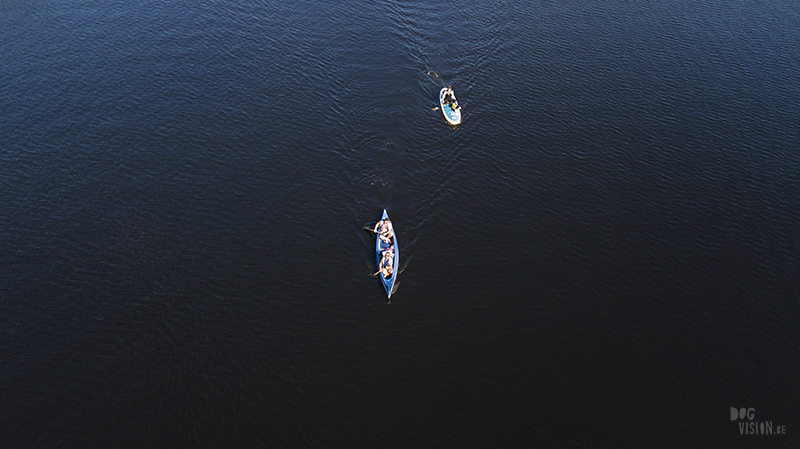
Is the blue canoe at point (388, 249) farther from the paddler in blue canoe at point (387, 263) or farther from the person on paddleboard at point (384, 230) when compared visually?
the person on paddleboard at point (384, 230)

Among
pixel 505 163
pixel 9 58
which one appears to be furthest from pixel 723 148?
pixel 9 58

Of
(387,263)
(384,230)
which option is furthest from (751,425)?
(384,230)

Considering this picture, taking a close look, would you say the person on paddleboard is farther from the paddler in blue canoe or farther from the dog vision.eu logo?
the dog vision.eu logo

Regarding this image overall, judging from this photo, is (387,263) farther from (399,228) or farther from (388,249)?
(399,228)

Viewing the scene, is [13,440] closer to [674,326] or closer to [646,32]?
[674,326]

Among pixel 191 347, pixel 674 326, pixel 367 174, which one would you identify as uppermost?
pixel 367 174

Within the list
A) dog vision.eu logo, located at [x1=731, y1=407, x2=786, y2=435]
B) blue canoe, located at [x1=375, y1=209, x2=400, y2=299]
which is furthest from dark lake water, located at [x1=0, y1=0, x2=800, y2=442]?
blue canoe, located at [x1=375, y1=209, x2=400, y2=299]
